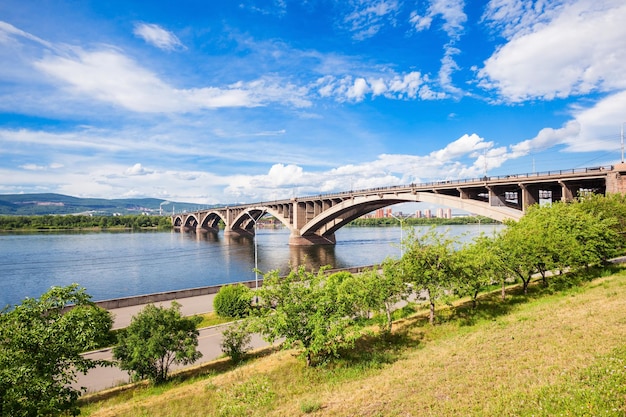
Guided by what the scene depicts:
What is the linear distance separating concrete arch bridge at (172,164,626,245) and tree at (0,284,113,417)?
4154 centimetres

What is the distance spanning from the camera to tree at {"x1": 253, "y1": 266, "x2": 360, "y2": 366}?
42.1ft

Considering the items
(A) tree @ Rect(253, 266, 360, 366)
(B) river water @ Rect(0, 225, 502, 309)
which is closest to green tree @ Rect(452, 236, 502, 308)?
(A) tree @ Rect(253, 266, 360, 366)

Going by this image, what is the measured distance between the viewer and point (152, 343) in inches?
498

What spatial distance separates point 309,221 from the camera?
265 ft

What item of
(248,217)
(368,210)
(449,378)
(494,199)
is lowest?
(449,378)

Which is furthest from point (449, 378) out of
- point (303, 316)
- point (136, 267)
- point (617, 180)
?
point (136, 267)

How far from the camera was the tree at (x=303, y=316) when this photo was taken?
1284cm

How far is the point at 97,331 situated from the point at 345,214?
2700 inches

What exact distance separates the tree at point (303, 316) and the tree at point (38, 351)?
18.8ft

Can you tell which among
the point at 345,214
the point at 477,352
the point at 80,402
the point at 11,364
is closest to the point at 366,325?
the point at 477,352

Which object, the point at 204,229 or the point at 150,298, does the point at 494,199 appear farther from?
the point at 204,229

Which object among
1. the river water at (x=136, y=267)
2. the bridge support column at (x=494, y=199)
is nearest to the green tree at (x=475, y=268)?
the river water at (x=136, y=267)

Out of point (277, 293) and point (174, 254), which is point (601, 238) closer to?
point (277, 293)

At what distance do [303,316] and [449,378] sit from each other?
5.26 m
